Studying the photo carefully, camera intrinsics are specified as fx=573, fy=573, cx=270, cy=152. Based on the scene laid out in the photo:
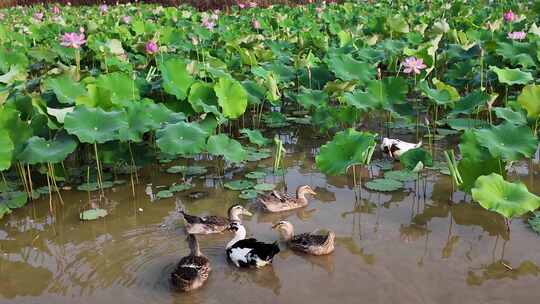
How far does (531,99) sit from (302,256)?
7.40 feet

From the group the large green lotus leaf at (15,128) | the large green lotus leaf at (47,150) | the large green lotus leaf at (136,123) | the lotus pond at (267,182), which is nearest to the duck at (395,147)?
the lotus pond at (267,182)

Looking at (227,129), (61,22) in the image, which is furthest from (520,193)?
(61,22)

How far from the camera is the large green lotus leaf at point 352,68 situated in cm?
560

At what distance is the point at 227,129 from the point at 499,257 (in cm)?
319

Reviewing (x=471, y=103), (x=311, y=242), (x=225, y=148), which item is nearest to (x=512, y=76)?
(x=471, y=103)

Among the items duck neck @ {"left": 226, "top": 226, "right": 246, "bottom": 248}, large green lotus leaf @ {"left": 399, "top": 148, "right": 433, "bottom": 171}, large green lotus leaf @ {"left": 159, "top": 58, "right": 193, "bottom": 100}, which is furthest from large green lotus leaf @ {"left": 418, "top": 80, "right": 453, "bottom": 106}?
duck neck @ {"left": 226, "top": 226, "right": 246, "bottom": 248}

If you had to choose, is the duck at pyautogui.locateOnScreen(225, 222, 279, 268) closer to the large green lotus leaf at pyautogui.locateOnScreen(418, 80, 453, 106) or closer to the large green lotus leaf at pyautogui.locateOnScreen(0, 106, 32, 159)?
the large green lotus leaf at pyautogui.locateOnScreen(0, 106, 32, 159)

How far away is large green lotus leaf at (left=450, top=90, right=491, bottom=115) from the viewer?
15.5 feet

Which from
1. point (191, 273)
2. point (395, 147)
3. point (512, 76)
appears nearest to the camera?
point (191, 273)

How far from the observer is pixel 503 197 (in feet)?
10.8

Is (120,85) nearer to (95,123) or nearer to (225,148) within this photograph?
(95,123)

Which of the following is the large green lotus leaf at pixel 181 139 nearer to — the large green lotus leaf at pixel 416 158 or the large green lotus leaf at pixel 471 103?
the large green lotus leaf at pixel 416 158

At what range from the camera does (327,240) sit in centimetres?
330

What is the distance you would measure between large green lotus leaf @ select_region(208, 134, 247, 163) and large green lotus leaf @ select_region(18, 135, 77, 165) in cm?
95
